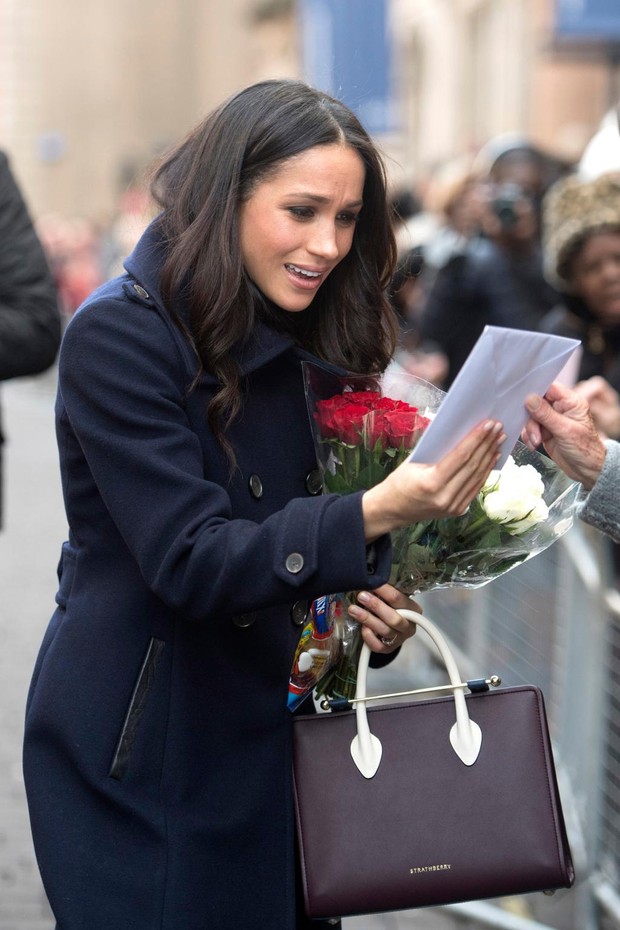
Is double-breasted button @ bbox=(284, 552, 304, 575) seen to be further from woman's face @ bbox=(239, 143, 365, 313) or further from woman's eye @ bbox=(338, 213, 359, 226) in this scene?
woman's eye @ bbox=(338, 213, 359, 226)

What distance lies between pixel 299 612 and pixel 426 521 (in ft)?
0.99

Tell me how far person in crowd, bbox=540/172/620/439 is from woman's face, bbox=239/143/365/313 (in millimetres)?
2181

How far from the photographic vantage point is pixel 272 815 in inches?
102

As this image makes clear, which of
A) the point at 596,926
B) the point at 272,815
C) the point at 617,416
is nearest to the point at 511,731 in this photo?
the point at 272,815

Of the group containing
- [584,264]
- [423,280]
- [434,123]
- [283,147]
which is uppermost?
[283,147]

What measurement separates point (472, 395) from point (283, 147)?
1.78ft

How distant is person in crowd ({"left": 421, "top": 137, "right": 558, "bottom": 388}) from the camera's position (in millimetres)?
6410

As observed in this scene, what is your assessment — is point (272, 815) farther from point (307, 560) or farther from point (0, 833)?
point (0, 833)

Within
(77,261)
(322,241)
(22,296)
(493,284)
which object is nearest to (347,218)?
(322,241)

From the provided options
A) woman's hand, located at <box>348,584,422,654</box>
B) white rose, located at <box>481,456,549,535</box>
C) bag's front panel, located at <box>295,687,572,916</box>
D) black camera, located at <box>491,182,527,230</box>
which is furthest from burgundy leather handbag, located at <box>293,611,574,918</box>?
black camera, located at <box>491,182,527,230</box>

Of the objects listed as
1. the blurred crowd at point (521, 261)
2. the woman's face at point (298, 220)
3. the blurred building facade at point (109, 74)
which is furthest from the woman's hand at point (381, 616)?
the blurred building facade at point (109, 74)

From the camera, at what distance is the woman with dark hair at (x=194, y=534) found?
231 cm

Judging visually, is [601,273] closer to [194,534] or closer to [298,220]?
[298,220]

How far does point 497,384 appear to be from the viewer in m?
2.24
